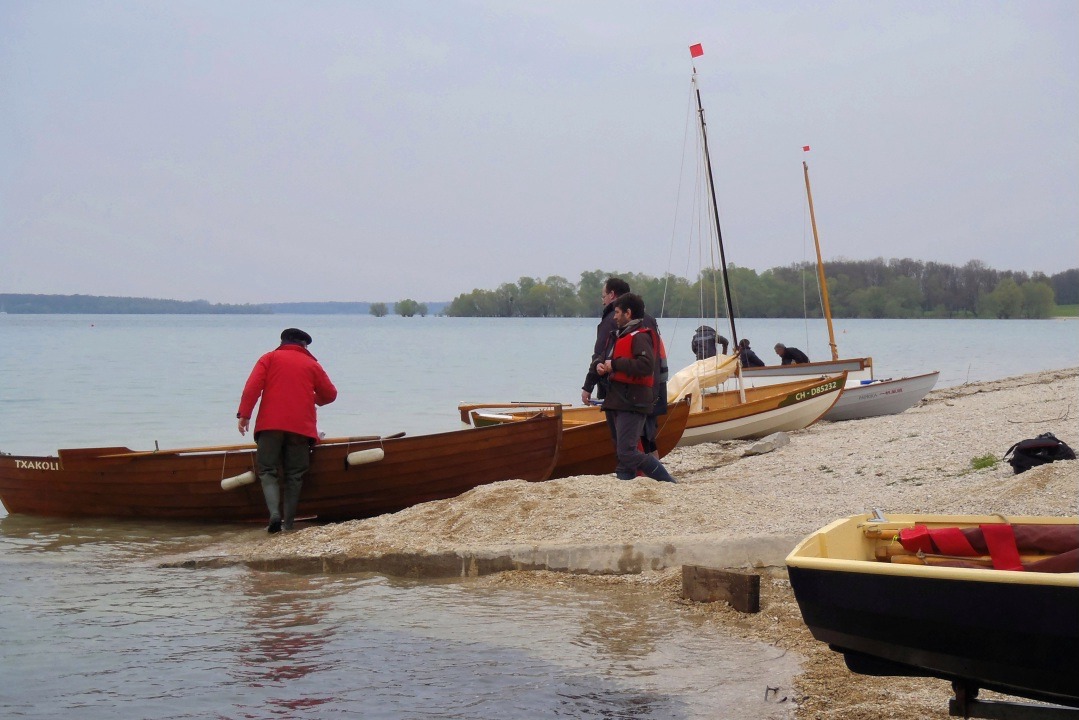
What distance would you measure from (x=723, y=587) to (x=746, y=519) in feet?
4.66

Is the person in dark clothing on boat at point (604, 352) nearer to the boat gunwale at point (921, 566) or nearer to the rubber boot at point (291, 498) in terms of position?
the rubber boot at point (291, 498)

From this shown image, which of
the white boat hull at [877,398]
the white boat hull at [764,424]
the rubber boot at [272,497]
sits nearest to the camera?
the rubber boot at [272,497]

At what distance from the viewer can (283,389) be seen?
971 centimetres

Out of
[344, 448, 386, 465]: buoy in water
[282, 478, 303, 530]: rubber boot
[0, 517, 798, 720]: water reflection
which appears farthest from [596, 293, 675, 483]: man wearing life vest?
[282, 478, 303, 530]: rubber boot

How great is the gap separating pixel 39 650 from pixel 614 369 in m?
4.70

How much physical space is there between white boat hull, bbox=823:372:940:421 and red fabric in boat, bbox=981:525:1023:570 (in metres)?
15.3

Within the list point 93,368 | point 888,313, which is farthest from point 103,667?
point 888,313

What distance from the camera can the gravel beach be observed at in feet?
17.4

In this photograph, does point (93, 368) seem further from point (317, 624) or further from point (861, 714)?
point (861, 714)

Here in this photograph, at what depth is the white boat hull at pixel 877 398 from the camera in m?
19.8

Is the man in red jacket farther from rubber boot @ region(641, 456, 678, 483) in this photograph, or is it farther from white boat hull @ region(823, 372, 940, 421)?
white boat hull @ region(823, 372, 940, 421)

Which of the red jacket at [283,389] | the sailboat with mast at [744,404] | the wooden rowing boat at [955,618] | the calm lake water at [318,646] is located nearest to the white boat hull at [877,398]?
the sailboat with mast at [744,404]

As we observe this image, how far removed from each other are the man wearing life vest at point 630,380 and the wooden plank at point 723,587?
7.38 feet

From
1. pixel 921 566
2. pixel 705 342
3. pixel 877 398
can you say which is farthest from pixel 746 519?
pixel 877 398
